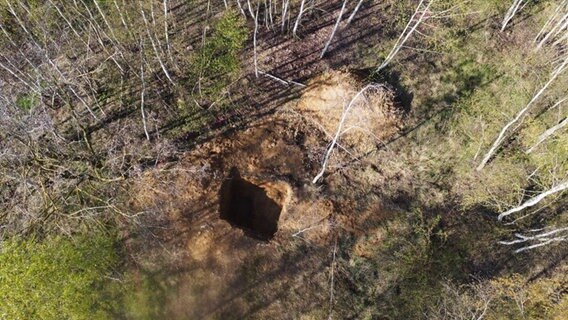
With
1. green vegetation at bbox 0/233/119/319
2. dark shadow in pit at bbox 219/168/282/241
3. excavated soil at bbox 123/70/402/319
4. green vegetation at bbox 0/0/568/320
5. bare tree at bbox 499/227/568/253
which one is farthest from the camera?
dark shadow in pit at bbox 219/168/282/241

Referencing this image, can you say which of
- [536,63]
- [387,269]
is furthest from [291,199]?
[536,63]

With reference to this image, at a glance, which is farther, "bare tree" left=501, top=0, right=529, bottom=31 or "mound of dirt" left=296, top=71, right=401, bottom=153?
"bare tree" left=501, top=0, right=529, bottom=31

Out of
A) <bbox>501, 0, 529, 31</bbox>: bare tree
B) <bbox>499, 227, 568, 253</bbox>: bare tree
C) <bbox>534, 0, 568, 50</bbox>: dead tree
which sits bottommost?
<bbox>499, 227, 568, 253</bbox>: bare tree

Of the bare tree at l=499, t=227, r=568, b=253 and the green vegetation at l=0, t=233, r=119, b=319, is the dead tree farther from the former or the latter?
the green vegetation at l=0, t=233, r=119, b=319

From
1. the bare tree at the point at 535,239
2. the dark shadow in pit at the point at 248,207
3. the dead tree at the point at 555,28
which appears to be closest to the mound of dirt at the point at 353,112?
the dark shadow in pit at the point at 248,207

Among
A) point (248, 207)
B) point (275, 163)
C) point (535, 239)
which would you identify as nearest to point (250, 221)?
point (248, 207)

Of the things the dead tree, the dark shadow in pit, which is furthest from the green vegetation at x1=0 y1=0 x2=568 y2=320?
the dark shadow in pit

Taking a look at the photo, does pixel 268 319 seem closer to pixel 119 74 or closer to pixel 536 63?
pixel 119 74
